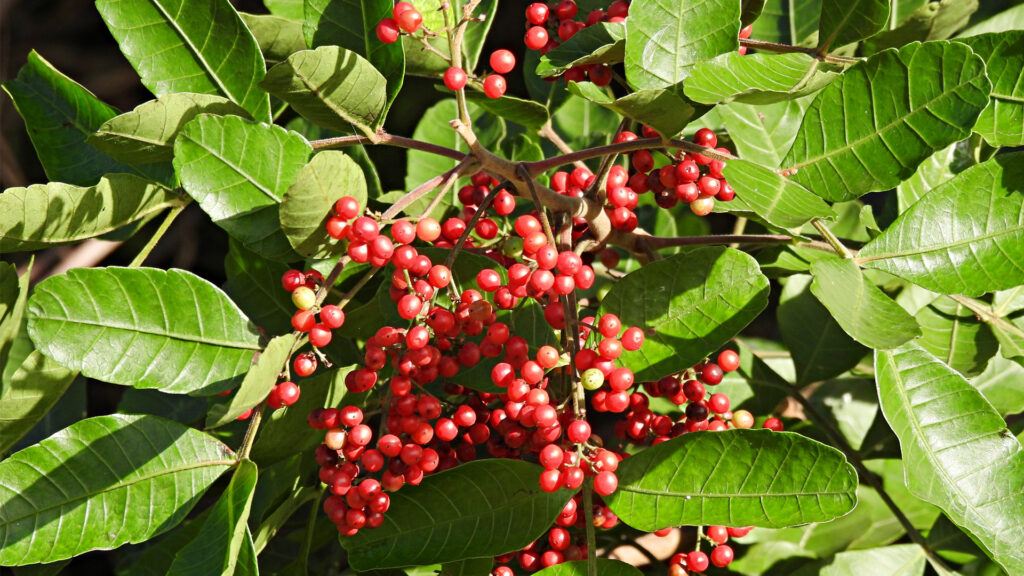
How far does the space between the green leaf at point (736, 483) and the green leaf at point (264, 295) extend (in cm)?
47

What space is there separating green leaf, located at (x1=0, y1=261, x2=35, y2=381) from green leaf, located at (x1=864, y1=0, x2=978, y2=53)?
1.04 m

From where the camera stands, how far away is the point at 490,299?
914mm

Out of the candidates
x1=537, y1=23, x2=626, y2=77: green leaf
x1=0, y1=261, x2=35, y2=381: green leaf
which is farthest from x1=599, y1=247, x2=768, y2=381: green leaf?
x1=0, y1=261, x2=35, y2=381: green leaf

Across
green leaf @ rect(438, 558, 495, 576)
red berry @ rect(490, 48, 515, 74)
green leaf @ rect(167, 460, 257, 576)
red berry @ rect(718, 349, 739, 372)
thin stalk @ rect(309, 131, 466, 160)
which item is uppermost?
red berry @ rect(490, 48, 515, 74)

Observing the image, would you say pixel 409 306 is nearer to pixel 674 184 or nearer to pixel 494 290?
pixel 494 290

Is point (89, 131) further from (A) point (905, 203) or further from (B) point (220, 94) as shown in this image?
(A) point (905, 203)

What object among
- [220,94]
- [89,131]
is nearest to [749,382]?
[220,94]

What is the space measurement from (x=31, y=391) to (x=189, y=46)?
0.41m

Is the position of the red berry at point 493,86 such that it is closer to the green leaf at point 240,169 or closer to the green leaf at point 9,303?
the green leaf at point 240,169

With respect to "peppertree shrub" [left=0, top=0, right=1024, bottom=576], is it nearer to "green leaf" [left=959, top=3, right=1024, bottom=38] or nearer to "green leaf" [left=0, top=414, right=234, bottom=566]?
"green leaf" [left=0, top=414, right=234, bottom=566]

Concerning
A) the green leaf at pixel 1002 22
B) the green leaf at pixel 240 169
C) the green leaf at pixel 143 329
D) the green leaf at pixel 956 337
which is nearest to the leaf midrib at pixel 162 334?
the green leaf at pixel 143 329

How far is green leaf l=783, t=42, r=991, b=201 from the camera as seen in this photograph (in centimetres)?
72

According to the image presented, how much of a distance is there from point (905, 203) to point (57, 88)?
3.37 ft

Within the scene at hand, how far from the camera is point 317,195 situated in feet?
2.53
